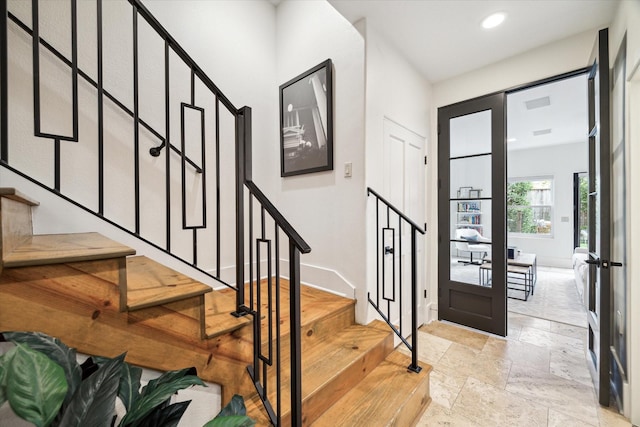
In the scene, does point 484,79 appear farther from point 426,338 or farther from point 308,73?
point 426,338

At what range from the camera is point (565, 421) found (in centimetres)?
170

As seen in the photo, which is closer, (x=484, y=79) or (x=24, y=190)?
(x=24, y=190)

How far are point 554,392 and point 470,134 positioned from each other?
2365mm

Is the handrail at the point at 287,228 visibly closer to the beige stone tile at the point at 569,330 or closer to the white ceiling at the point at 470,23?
the white ceiling at the point at 470,23

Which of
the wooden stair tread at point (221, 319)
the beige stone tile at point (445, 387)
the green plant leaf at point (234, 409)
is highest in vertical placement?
the wooden stair tread at point (221, 319)

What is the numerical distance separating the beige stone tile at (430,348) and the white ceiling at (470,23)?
9.12 ft

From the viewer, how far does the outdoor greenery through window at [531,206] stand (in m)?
6.79

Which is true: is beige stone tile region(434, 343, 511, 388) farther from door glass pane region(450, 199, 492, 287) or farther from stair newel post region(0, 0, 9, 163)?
stair newel post region(0, 0, 9, 163)

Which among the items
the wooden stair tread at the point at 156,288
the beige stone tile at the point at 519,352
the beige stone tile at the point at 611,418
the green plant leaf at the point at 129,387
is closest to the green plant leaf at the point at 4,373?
the green plant leaf at the point at 129,387

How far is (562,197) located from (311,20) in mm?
7360

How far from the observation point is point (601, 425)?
1.66m

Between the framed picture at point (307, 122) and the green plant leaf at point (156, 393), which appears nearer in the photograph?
the green plant leaf at point (156, 393)

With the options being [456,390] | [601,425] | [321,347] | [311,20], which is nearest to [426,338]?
[456,390]

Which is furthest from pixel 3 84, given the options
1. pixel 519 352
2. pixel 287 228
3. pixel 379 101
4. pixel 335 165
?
pixel 519 352
